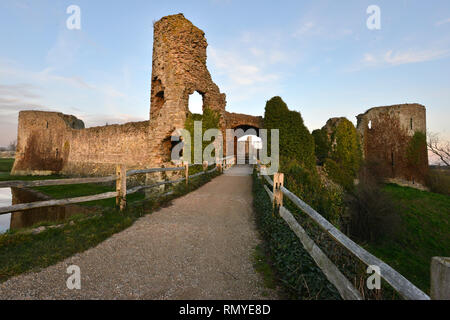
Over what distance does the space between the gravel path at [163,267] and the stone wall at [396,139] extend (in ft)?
74.1

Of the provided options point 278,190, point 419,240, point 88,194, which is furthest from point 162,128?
point 419,240

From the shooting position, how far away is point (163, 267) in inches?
115

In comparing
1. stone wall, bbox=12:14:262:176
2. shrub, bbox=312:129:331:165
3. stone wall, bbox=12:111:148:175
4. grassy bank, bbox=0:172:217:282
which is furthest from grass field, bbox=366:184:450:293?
stone wall, bbox=12:111:148:175

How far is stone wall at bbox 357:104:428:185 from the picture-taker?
2003 cm

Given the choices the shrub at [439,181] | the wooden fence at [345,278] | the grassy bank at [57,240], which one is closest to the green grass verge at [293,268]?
the wooden fence at [345,278]

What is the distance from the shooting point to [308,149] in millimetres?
15961

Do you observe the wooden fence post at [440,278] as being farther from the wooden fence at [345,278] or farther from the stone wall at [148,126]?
the stone wall at [148,126]

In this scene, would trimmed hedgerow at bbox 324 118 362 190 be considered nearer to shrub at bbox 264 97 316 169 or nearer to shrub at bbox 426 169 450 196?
shrub at bbox 264 97 316 169

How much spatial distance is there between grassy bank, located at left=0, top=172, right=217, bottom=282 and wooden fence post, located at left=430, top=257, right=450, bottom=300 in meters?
4.14

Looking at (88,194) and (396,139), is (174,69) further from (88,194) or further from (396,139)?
(396,139)

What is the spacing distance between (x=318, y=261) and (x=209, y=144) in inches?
442

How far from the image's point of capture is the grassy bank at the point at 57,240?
2846mm
